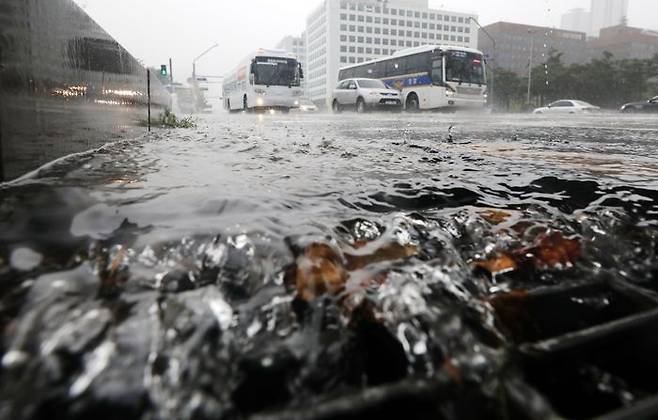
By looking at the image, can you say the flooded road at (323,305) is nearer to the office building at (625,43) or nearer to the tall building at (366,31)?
the office building at (625,43)

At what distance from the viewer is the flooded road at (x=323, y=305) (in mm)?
859

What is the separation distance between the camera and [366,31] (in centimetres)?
11319

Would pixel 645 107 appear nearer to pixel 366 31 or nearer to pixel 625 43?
pixel 625 43

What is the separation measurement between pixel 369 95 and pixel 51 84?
794 inches

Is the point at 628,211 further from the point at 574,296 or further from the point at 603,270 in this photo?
the point at 574,296

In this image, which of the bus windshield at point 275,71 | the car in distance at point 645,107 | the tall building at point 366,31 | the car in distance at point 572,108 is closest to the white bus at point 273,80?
the bus windshield at point 275,71

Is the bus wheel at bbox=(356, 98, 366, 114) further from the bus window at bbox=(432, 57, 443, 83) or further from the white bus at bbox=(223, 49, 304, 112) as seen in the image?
the white bus at bbox=(223, 49, 304, 112)

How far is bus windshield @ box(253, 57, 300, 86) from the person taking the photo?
24.4 m

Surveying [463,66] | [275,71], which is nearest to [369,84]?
[463,66]

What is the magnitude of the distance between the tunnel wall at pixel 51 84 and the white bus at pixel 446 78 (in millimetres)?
18814

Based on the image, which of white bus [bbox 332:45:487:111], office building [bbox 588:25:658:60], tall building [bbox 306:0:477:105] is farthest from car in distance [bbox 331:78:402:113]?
tall building [bbox 306:0:477:105]

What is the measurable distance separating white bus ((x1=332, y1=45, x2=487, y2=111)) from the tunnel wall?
61.7 feet

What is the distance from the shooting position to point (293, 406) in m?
0.84

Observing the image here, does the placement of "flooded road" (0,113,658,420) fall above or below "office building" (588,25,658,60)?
below
